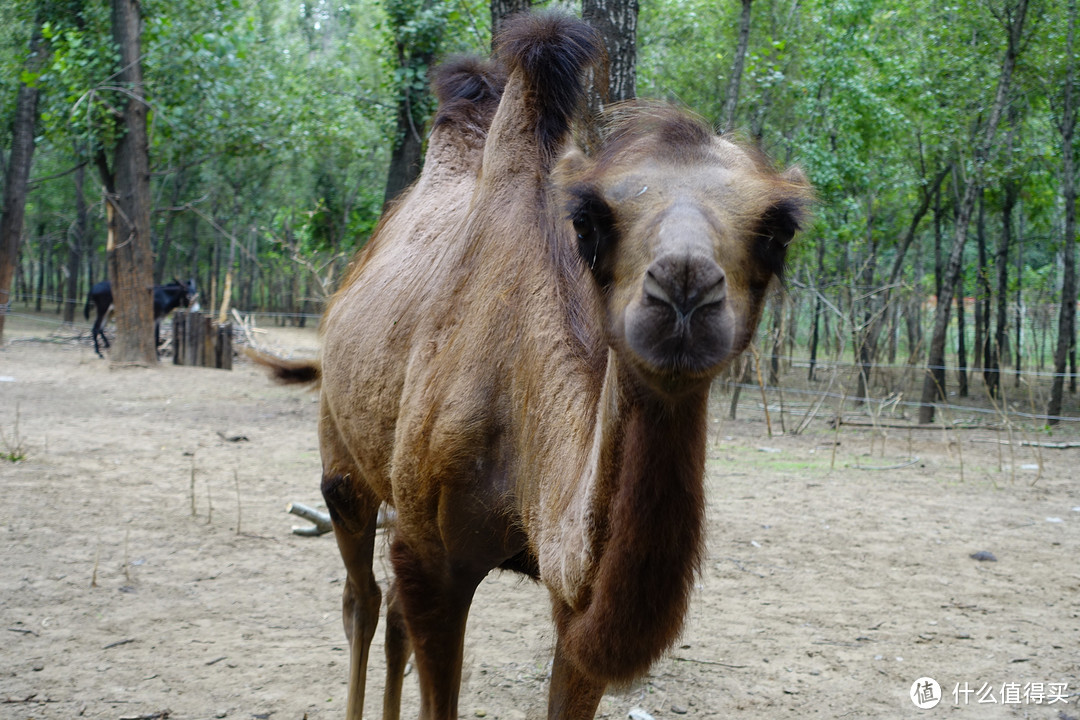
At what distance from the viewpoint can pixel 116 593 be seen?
5047 mm

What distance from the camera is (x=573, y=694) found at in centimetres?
256

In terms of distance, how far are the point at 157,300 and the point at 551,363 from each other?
21.5 meters

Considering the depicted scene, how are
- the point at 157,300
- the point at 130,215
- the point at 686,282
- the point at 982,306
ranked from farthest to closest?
1. the point at 982,306
2. the point at 157,300
3. the point at 130,215
4. the point at 686,282

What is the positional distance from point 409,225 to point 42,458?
6168 mm

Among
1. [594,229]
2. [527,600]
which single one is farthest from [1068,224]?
[594,229]

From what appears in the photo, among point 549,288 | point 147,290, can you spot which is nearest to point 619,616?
point 549,288

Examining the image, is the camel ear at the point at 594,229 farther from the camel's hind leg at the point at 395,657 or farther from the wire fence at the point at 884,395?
the wire fence at the point at 884,395

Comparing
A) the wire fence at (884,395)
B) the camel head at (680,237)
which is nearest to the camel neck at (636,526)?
the camel head at (680,237)

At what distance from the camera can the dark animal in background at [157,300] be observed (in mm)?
20078

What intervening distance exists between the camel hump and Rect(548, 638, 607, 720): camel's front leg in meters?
1.68

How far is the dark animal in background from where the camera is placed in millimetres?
20078

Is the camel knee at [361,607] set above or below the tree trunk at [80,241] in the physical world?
below

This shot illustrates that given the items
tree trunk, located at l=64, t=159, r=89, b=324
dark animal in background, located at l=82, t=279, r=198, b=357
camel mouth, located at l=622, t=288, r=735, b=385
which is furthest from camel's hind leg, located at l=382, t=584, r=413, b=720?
tree trunk, located at l=64, t=159, r=89, b=324

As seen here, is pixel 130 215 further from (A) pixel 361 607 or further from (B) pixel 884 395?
(B) pixel 884 395
